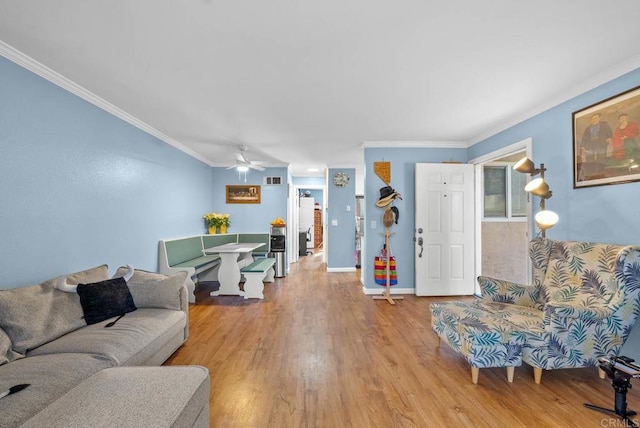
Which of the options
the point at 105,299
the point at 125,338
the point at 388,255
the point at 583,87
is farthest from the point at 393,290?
the point at 105,299

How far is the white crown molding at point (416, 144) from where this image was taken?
4.23m

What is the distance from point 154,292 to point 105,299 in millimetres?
356

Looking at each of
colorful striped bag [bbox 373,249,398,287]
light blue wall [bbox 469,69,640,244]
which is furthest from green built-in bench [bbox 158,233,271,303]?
light blue wall [bbox 469,69,640,244]

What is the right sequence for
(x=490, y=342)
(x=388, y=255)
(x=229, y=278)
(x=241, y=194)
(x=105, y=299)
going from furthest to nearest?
(x=241, y=194) < (x=229, y=278) < (x=388, y=255) < (x=105, y=299) < (x=490, y=342)

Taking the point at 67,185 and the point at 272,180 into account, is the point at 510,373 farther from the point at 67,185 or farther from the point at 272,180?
the point at 272,180

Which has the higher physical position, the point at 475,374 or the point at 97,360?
the point at 97,360

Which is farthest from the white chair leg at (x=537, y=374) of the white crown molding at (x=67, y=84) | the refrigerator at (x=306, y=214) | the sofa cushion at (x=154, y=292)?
the refrigerator at (x=306, y=214)

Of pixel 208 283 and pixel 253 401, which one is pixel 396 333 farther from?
pixel 208 283

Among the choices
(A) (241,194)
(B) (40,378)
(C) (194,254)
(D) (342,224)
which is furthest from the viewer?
(D) (342,224)

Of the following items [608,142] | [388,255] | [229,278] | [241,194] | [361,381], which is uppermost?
[608,142]

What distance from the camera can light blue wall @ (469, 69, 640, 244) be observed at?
2.06 meters

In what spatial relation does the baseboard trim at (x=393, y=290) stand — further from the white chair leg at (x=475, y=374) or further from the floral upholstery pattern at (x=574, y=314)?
the white chair leg at (x=475, y=374)

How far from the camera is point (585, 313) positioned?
1.77 m

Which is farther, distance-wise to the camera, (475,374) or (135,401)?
(475,374)
